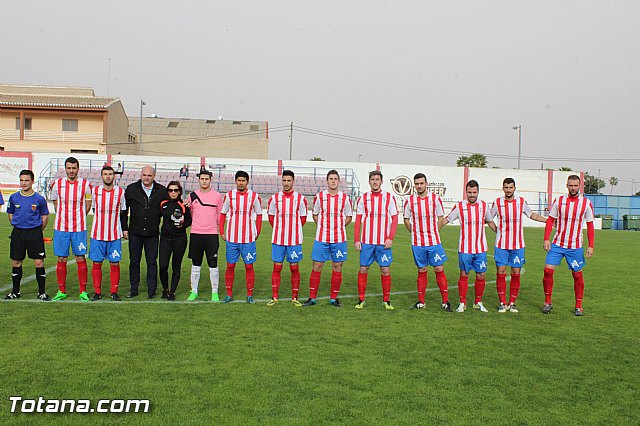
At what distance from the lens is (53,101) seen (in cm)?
4638

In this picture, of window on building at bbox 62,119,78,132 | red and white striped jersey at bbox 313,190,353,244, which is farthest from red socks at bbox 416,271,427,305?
window on building at bbox 62,119,78,132

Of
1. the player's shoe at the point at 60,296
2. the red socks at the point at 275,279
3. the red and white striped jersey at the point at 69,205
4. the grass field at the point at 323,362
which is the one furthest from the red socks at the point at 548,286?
the player's shoe at the point at 60,296

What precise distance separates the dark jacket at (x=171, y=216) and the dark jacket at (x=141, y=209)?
95mm

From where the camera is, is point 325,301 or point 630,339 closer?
point 630,339

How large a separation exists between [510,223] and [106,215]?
5610 millimetres

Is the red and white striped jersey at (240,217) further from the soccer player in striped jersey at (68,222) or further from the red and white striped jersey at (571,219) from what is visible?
the red and white striped jersey at (571,219)

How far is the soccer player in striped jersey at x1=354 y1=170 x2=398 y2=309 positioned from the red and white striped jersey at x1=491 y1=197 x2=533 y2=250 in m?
1.49

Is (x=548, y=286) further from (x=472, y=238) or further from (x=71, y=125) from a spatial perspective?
(x=71, y=125)

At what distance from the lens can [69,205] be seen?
25.8ft

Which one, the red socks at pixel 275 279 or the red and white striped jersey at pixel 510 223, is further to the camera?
the red socks at pixel 275 279

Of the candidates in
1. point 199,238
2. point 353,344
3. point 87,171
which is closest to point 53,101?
point 87,171

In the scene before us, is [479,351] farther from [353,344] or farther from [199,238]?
[199,238]

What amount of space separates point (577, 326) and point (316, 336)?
11.1ft

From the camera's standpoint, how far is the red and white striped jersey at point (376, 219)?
7867 mm
